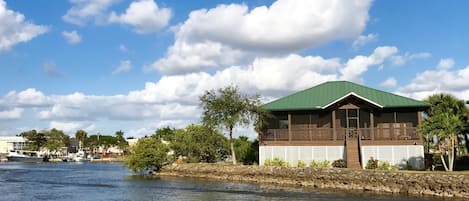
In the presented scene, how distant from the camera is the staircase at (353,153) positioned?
1486 inches

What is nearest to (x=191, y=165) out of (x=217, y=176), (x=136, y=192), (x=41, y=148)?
(x=217, y=176)

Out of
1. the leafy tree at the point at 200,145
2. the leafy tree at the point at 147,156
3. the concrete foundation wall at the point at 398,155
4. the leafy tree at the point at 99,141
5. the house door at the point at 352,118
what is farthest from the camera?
the leafy tree at the point at 99,141

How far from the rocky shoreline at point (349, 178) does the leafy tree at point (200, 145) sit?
5835 mm

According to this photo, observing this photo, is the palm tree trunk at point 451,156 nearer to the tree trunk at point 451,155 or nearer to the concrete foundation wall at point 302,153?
the tree trunk at point 451,155

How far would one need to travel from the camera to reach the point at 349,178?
1300 inches

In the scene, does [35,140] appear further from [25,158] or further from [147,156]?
[147,156]

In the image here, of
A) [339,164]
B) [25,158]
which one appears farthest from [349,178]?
[25,158]

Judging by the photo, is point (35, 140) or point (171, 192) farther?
point (35, 140)

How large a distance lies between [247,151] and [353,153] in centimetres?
1325

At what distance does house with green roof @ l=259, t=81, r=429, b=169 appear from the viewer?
125ft

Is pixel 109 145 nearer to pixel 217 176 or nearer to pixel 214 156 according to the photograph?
pixel 214 156

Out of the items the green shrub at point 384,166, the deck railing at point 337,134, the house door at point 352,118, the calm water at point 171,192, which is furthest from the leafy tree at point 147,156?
the green shrub at point 384,166

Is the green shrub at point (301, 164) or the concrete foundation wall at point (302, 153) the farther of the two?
the concrete foundation wall at point (302, 153)

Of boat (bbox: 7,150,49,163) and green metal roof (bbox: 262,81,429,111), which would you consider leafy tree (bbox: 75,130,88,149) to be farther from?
green metal roof (bbox: 262,81,429,111)
